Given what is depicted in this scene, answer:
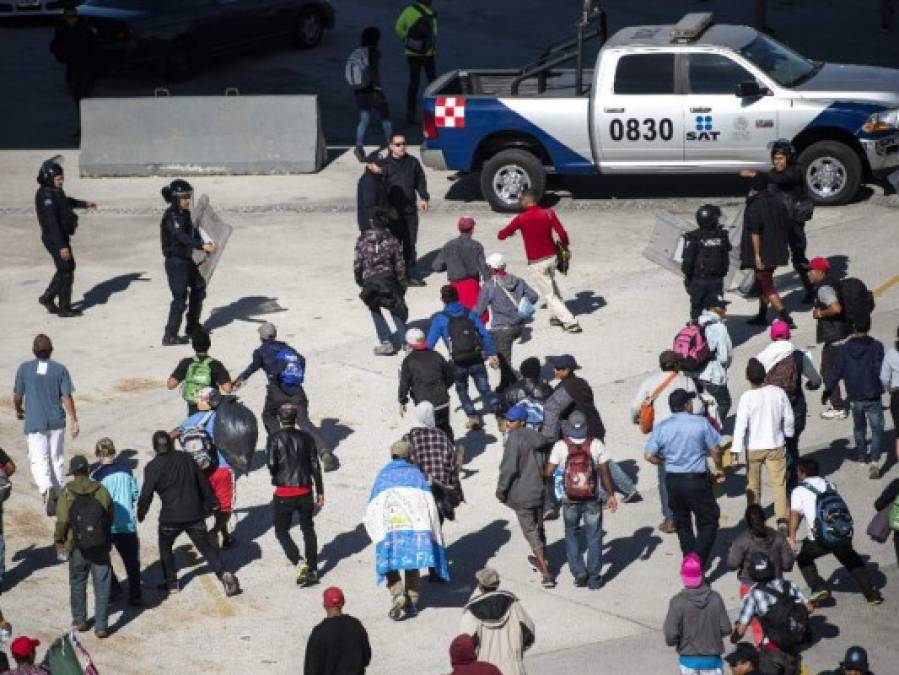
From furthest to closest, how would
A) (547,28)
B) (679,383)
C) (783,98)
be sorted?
(547,28), (783,98), (679,383)

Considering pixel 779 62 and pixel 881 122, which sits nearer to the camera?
pixel 881 122

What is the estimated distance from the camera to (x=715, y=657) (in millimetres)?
12781

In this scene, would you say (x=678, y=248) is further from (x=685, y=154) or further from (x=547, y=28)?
(x=547, y=28)

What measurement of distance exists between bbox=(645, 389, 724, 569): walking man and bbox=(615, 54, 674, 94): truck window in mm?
8951

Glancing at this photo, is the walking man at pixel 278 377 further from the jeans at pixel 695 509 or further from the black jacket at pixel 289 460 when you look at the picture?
the jeans at pixel 695 509

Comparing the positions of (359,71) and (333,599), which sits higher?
(359,71)

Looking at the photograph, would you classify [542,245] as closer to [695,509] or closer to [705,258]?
[705,258]

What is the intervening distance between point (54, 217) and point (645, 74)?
7.21 meters

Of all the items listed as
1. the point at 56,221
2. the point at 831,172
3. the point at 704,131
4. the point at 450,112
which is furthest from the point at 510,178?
the point at 56,221

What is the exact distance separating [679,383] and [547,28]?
60.1ft

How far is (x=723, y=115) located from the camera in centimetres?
2309

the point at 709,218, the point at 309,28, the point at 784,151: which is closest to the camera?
the point at 709,218

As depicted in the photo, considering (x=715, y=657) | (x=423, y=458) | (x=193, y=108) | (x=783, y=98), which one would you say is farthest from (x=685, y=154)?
(x=715, y=657)

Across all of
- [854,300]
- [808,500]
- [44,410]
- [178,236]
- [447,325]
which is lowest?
[808,500]
